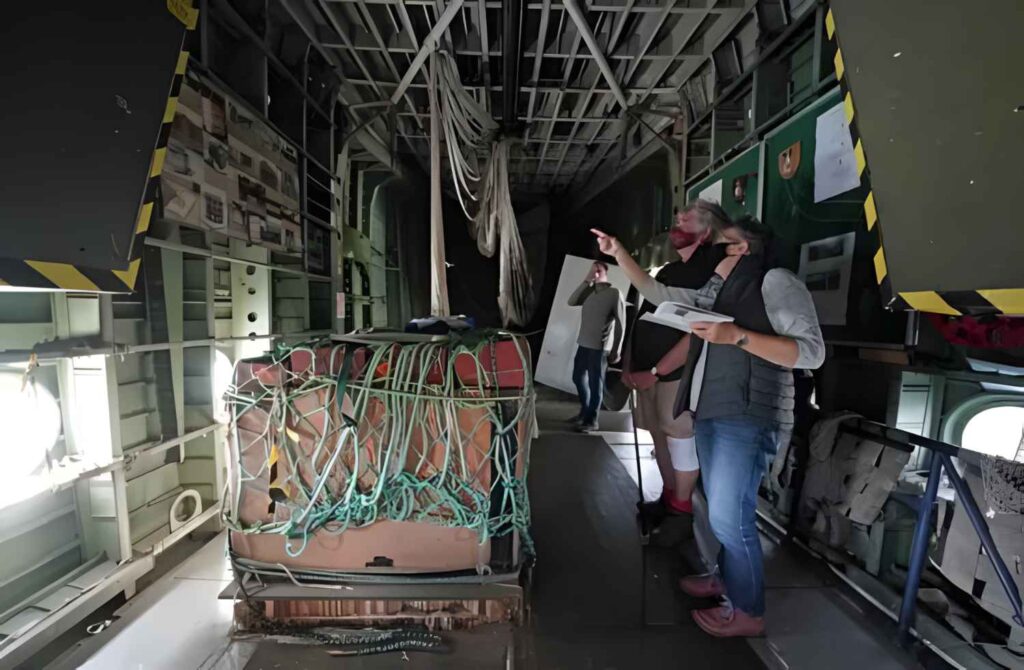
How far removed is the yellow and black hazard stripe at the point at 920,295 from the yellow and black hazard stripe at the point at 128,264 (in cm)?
215

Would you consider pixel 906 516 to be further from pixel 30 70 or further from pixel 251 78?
pixel 251 78

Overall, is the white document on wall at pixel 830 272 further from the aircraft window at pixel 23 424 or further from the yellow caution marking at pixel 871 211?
the aircraft window at pixel 23 424

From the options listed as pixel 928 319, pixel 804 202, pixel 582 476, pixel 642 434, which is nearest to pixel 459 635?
pixel 582 476

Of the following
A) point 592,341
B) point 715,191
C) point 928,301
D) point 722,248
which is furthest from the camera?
point 592,341

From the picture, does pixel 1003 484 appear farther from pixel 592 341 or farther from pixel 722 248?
pixel 592 341

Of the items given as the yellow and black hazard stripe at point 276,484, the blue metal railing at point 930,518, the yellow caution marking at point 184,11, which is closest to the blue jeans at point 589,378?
the blue metal railing at point 930,518

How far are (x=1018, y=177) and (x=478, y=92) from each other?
343 centimetres

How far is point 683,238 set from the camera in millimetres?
1870

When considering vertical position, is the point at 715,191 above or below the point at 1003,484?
above

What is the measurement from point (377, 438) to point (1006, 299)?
1.79m

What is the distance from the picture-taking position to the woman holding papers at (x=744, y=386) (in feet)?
4.34

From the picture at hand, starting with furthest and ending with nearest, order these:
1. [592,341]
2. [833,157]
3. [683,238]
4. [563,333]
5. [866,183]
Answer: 1. [563,333]
2. [592,341]
3. [833,157]
4. [683,238]
5. [866,183]

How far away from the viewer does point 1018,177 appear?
930 mm

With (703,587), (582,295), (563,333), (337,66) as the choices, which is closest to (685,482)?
(703,587)
